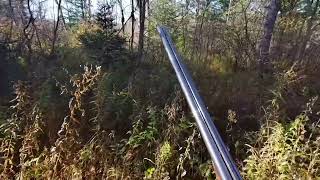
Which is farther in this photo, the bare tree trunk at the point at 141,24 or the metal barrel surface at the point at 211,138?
the bare tree trunk at the point at 141,24

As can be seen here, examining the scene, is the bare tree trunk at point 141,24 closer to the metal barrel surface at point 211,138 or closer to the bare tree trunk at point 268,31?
the bare tree trunk at point 268,31

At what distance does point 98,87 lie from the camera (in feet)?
15.2

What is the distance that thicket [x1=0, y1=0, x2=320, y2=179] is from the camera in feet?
10.8

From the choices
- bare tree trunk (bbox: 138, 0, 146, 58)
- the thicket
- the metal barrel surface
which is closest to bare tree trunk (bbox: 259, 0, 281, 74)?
the thicket

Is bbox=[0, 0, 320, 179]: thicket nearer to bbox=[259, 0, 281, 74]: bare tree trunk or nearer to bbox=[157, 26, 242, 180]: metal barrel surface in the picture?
bbox=[259, 0, 281, 74]: bare tree trunk

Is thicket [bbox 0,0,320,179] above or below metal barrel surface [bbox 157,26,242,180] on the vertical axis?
below

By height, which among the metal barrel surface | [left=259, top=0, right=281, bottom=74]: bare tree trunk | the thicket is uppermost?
[left=259, top=0, right=281, bottom=74]: bare tree trunk

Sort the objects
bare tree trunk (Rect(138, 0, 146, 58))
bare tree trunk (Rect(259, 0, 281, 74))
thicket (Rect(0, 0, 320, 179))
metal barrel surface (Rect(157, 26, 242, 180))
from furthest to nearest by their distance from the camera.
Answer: bare tree trunk (Rect(138, 0, 146, 58)) < bare tree trunk (Rect(259, 0, 281, 74)) < thicket (Rect(0, 0, 320, 179)) < metal barrel surface (Rect(157, 26, 242, 180))

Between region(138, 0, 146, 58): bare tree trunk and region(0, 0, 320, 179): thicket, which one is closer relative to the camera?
region(0, 0, 320, 179): thicket

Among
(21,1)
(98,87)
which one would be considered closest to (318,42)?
(98,87)

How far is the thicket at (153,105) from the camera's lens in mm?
3301

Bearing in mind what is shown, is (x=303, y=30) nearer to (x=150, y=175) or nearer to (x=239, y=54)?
(x=239, y=54)

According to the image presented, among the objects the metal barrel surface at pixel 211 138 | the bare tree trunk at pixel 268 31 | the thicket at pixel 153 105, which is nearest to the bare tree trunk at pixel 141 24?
the thicket at pixel 153 105

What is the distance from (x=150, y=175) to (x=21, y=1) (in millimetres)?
7151
